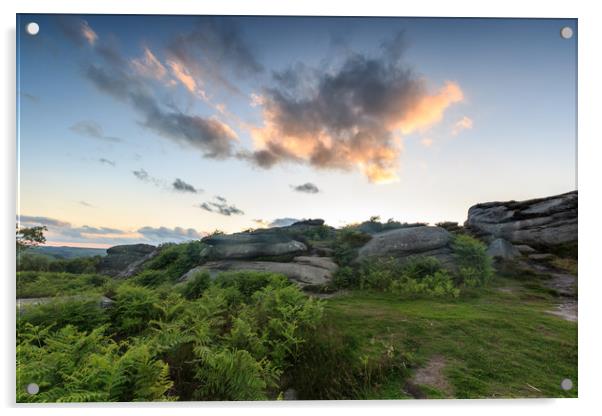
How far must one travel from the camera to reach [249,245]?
5551mm

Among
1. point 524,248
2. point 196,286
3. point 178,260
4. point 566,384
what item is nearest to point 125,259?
point 178,260

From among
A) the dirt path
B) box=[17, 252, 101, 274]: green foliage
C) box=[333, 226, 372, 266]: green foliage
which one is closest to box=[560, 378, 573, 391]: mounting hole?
the dirt path

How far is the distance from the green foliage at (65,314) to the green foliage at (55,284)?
0.25 meters

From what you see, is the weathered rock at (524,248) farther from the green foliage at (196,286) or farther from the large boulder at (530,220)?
the green foliage at (196,286)

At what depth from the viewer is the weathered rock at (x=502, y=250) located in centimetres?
560

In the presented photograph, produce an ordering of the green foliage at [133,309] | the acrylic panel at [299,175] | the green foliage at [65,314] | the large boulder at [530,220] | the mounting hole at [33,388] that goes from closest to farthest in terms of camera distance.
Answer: the mounting hole at [33,388] < the green foliage at [65,314] < the green foliage at [133,309] < the acrylic panel at [299,175] < the large boulder at [530,220]

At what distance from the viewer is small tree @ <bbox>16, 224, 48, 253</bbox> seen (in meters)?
4.91

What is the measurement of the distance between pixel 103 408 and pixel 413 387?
4.60 meters

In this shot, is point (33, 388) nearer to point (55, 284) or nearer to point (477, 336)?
point (55, 284)

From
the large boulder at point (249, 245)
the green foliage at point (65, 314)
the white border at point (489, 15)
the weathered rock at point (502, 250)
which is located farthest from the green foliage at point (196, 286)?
the weathered rock at point (502, 250)

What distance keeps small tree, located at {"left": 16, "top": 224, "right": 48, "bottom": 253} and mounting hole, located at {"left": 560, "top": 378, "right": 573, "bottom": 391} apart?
28.3 feet

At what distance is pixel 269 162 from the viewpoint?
5.46 metres

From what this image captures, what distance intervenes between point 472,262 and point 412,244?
111 cm

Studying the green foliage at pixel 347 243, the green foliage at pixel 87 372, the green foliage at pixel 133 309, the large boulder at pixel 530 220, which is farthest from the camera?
the green foliage at pixel 347 243
